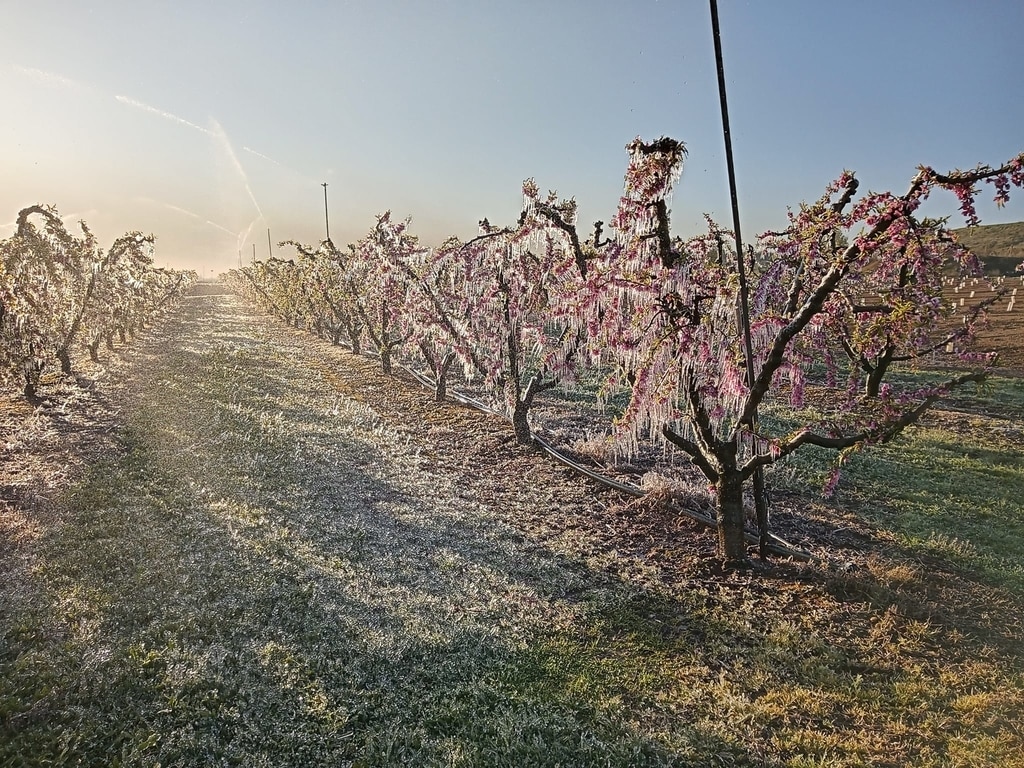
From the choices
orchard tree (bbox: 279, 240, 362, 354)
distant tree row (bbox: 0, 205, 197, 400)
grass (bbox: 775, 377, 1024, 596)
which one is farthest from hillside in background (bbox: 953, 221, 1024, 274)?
distant tree row (bbox: 0, 205, 197, 400)

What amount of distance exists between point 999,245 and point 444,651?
131m

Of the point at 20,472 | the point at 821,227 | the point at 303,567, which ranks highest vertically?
the point at 821,227

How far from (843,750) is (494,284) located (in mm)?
11086

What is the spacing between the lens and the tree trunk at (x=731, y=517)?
7.42m

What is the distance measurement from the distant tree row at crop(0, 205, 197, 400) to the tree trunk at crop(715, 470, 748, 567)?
15.7 metres

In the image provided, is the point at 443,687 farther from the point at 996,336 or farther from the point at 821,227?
the point at 996,336

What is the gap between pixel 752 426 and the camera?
23.4 ft

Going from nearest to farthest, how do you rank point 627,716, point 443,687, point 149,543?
point 627,716 < point 443,687 < point 149,543

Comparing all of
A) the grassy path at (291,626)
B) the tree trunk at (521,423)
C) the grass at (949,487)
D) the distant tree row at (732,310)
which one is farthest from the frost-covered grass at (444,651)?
the tree trunk at (521,423)

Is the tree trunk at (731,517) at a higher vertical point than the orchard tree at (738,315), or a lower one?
lower

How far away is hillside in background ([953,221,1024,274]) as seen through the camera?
2849 inches

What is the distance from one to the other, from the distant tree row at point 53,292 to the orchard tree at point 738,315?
14126mm

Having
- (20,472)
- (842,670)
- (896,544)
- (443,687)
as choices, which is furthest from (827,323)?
(20,472)

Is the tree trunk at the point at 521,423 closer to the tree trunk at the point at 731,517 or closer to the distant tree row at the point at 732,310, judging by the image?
the distant tree row at the point at 732,310
